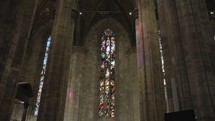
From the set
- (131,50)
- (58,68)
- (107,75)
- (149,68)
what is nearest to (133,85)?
(107,75)

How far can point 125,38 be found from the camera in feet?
82.3

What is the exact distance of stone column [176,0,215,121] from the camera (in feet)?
20.6

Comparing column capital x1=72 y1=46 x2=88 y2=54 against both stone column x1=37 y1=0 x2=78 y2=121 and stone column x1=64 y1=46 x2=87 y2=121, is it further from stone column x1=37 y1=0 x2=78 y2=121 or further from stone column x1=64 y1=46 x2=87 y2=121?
stone column x1=37 y1=0 x2=78 y2=121

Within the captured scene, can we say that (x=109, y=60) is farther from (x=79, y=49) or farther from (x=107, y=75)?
(x=79, y=49)

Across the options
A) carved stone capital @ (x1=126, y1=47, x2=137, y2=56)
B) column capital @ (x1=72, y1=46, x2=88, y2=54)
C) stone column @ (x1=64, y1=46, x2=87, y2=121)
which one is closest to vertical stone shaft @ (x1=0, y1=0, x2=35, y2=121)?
stone column @ (x1=64, y1=46, x2=87, y2=121)

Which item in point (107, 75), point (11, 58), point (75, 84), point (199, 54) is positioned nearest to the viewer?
point (199, 54)

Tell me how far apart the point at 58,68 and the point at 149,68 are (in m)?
5.65

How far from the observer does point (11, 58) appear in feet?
23.7

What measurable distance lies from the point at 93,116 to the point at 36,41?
10788 millimetres

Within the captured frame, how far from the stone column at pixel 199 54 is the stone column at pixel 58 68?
8.57 m

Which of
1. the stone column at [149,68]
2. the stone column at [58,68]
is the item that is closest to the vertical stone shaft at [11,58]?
the stone column at [58,68]

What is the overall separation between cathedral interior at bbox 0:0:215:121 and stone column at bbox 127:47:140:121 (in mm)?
100

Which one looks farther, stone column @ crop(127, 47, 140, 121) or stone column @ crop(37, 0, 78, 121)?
stone column @ crop(127, 47, 140, 121)

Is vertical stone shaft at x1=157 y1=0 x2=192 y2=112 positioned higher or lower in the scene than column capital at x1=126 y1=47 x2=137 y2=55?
lower
